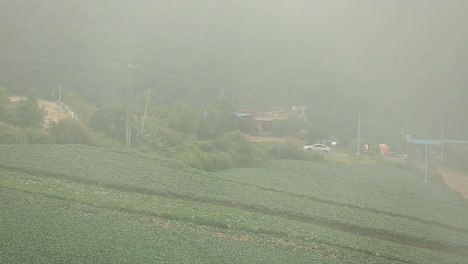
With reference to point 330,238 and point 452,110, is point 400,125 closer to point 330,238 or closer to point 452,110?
point 452,110

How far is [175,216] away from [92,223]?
3.15ft

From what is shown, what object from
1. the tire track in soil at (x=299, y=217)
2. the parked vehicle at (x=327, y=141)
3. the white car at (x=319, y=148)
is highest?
the parked vehicle at (x=327, y=141)

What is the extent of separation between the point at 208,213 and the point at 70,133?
3395mm

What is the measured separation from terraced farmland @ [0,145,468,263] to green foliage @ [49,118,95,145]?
78 centimetres

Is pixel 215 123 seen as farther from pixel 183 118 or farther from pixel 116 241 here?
pixel 116 241

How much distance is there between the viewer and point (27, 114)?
8.13 metres

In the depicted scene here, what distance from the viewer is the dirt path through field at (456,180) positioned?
26.7 ft

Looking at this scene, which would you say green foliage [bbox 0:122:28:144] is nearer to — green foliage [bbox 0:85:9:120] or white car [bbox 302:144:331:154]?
green foliage [bbox 0:85:9:120]

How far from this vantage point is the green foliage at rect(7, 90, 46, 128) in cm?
799

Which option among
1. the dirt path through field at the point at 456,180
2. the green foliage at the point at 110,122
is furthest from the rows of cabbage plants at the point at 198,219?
the green foliage at the point at 110,122

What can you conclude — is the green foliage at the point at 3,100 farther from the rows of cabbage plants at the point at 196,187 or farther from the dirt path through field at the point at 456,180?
the dirt path through field at the point at 456,180

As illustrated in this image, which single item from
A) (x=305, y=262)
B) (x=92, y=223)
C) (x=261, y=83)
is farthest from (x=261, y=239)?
(x=261, y=83)

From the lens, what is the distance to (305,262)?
4.48m

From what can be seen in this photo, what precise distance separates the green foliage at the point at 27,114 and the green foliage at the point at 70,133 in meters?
0.34
